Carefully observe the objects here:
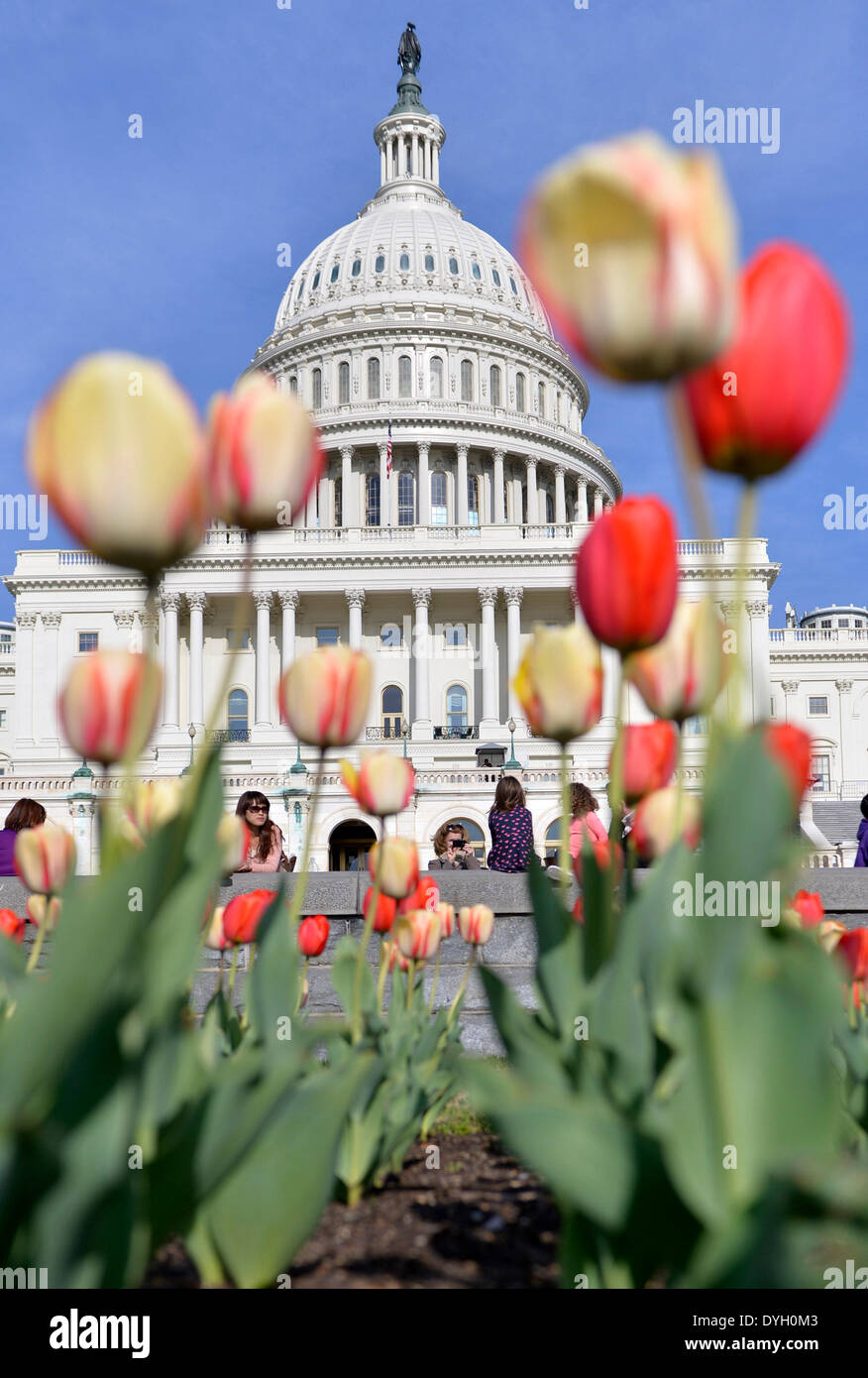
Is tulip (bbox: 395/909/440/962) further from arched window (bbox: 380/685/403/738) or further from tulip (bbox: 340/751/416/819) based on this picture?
arched window (bbox: 380/685/403/738)

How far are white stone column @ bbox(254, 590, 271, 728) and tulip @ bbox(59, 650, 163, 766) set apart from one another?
49048mm

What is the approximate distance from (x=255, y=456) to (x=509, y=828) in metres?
6.63

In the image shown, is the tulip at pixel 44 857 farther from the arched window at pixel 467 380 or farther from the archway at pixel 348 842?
the arched window at pixel 467 380

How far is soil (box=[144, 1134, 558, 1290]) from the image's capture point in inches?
75.2

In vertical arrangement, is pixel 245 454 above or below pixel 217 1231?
above

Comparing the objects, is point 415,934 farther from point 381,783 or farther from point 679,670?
point 679,670

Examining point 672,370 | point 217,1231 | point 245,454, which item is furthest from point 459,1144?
point 672,370

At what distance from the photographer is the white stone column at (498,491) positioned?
2613 inches

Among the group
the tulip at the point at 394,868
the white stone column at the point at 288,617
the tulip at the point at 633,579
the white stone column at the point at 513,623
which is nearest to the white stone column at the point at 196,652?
the white stone column at the point at 288,617

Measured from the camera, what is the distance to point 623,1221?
4.37ft

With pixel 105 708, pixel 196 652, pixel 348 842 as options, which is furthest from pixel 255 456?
pixel 196 652

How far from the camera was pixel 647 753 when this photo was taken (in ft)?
6.89

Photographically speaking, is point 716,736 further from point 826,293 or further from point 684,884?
point 826,293
